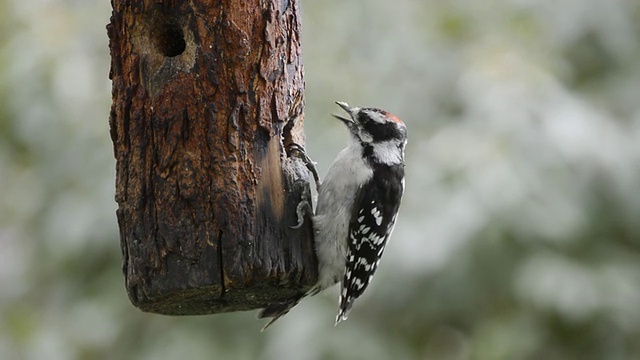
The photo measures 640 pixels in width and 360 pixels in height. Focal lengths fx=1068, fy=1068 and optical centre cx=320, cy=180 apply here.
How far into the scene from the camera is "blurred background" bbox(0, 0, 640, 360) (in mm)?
7047

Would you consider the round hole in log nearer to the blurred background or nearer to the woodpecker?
the woodpecker

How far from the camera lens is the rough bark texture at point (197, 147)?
4406 millimetres

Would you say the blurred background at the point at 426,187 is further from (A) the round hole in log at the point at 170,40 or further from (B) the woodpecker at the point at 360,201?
(A) the round hole in log at the point at 170,40

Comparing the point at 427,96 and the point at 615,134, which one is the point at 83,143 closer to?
the point at 427,96

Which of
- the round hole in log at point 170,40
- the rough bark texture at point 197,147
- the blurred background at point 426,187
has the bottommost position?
the blurred background at point 426,187

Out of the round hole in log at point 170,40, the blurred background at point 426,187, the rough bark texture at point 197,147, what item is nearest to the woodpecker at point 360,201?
the rough bark texture at point 197,147

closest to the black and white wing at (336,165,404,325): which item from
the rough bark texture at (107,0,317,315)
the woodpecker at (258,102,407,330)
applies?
the woodpecker at (258,102,407,330)

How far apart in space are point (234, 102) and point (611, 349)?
15.3 feet

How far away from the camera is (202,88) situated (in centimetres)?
443

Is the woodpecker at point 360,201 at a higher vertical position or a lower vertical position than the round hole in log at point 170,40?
lower

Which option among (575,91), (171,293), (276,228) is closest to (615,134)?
(575,91)

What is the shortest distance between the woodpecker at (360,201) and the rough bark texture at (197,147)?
0.66m

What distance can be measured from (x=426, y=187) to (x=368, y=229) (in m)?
1.68

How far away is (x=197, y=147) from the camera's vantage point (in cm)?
441
